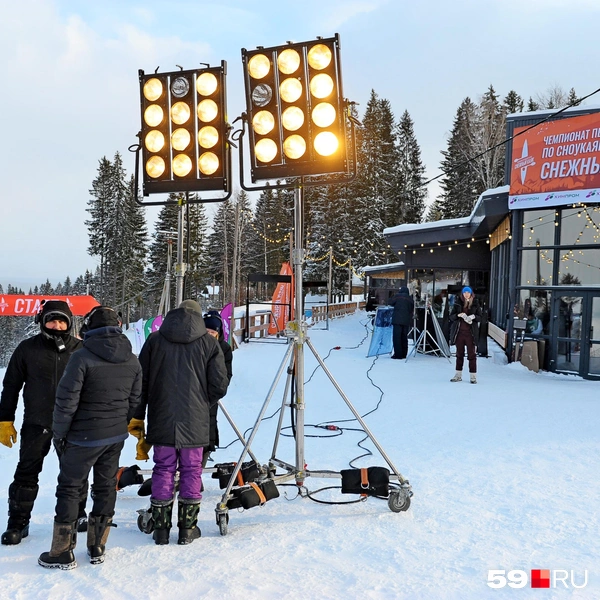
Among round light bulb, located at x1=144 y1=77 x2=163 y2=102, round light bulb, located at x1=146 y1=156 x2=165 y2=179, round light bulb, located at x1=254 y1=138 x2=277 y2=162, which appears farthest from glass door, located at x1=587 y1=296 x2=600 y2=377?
round light bulb, located at x1=144 y1=77 x2=163 y2=102

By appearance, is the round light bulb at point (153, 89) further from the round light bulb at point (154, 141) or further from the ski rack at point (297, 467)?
the ski rack at point (297, 467)

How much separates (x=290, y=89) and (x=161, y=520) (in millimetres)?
3141

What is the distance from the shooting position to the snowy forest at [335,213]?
4116cm

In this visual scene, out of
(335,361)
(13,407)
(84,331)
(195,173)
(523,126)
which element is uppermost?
(523,126)

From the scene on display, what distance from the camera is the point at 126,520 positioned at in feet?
12.8

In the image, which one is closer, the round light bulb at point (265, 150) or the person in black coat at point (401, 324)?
the round light bulb at point (265, 150)

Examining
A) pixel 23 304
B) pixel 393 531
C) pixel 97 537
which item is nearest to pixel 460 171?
pixel 23 304

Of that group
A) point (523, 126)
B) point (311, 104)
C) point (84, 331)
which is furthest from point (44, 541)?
point (523, 126)

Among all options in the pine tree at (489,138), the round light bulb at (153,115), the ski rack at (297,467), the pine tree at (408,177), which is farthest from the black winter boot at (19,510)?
the pine tree at (408,177)

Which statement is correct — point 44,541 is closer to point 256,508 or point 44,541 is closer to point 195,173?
point 256,508

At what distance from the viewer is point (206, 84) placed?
4344mm

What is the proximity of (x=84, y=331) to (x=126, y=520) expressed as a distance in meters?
1.45

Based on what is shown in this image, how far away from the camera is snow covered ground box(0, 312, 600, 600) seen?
115 inches

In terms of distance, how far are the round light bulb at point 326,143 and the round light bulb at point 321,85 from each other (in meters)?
0.28
